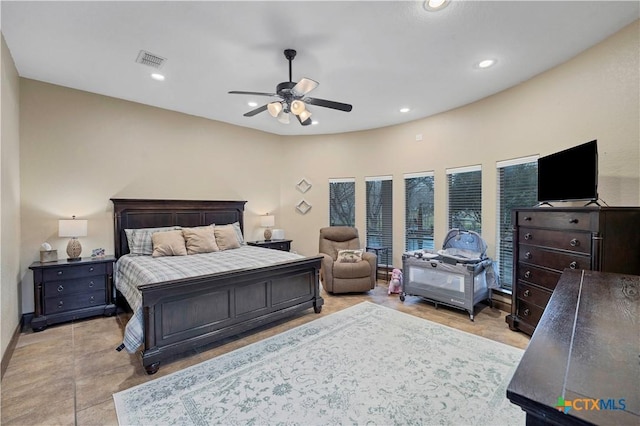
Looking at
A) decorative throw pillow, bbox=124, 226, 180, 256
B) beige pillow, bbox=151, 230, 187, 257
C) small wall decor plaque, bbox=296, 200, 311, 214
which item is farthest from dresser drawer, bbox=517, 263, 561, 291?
decorative throw pillow, bbox=124, 226, 180, 256

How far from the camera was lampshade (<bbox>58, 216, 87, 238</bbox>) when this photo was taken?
3520mm

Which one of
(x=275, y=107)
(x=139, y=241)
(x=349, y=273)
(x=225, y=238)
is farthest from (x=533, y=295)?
(x=139, y=241)

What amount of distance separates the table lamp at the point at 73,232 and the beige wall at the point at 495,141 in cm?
347

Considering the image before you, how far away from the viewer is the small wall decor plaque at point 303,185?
20.1 feet

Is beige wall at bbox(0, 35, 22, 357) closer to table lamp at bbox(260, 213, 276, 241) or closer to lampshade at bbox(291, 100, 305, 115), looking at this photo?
lampshade at bbox(291, 100, 305, 115)

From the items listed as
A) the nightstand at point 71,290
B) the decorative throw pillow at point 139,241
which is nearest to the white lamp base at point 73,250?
the nightstand at point 71,290

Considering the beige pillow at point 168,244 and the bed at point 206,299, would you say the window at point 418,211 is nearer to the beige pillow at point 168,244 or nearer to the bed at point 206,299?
the bed at point 206,299

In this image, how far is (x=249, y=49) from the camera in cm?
284

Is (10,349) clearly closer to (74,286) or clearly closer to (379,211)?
(74,286)

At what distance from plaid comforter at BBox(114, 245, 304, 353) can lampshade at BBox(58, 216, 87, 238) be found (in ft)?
1.89

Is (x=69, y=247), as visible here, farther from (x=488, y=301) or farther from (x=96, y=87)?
(x=488, y=301)

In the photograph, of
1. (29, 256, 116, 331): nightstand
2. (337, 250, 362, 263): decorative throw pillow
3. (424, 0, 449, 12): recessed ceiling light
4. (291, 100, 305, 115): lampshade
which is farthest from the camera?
(337, 250, 362, 263): decorative throw pillow

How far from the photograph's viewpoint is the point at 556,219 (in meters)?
2.70

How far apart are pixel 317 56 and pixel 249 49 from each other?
690mm
